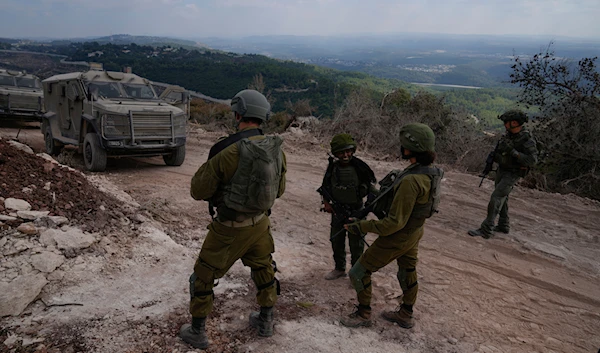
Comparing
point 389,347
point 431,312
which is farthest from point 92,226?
point 431,312

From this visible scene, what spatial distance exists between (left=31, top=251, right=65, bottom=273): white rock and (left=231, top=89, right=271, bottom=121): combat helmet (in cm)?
211

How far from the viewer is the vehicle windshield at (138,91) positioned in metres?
8.37

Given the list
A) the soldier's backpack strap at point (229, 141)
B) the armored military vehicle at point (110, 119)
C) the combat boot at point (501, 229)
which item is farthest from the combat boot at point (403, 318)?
the armored military vehicle at point (110, 119)

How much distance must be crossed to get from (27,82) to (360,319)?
14078 mm

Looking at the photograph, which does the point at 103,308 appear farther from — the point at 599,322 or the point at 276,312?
the point at 599,322

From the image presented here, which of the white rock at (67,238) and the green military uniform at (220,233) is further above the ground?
the green military uniform at (220,233)

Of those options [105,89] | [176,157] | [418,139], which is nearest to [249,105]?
[418,139]

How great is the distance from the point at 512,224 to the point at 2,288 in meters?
6.40

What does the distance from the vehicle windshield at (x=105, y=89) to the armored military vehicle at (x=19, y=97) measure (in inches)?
223

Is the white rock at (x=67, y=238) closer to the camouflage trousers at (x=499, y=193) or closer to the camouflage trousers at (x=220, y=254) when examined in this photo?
the camouflage trousers at (x=220, y=254)

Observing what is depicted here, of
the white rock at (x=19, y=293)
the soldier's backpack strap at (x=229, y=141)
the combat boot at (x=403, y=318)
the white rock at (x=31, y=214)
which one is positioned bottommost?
the combat boot at (x=403, y=318)

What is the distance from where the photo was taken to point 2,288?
115 inches

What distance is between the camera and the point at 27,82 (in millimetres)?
13016

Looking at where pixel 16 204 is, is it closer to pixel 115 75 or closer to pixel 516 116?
pixel 115 75
